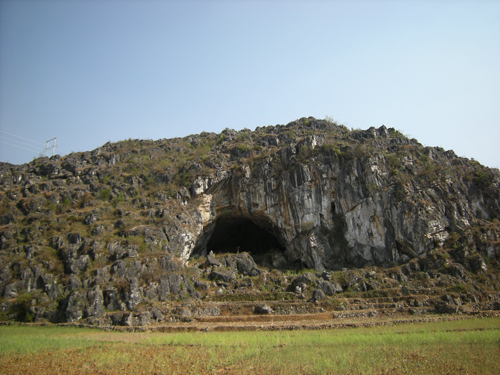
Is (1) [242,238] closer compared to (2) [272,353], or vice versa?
(2) [272,353]

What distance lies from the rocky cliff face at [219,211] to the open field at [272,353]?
7533mm

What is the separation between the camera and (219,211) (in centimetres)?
3381

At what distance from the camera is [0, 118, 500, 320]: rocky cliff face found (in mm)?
24375

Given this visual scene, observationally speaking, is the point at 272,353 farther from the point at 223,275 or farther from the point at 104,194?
the point at 104,194

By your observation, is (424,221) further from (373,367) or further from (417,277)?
(373,367)

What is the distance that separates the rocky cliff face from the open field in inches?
297

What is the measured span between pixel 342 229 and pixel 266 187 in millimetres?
8418

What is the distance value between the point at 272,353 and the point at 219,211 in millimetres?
21823

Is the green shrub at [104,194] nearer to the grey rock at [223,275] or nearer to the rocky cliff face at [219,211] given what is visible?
the rocky cliff face at [219,211]

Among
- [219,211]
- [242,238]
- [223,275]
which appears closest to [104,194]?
[219,211]

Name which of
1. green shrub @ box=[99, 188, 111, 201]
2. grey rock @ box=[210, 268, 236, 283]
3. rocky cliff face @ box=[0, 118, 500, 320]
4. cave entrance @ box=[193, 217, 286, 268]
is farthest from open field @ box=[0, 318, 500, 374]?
cave entrance @ box=[193, 217, 286, 268]

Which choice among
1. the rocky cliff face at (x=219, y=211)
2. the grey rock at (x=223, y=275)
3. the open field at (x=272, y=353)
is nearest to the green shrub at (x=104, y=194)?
the rocky cliff face at (x=219, y=211)

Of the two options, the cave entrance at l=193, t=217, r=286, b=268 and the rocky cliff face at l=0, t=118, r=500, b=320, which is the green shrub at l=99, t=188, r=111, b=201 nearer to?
the rocky cliff face at l=0, t=118, r=500, b=320

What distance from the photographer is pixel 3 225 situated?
2762cm
